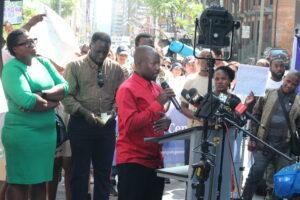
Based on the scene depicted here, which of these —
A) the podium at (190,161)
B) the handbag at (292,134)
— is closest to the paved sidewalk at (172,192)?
the handbag at (292,134)

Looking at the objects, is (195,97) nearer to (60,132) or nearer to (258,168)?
(60,132)

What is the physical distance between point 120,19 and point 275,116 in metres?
135

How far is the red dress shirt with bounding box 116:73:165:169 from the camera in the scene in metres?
5.63

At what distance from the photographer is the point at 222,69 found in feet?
25.4

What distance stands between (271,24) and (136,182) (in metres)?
47.9

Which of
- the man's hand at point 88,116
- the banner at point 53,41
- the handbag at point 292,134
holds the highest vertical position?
the banner at point 53,41

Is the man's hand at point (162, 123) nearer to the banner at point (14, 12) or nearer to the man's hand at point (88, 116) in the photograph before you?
the man's hand at point (88, 116)

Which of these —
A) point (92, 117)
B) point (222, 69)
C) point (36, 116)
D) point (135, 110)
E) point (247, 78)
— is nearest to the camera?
point (135, 110)

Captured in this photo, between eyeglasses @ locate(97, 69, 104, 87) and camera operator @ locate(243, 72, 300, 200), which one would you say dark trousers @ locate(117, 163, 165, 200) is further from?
camera operator @ locate(243, 72, 300, 200)

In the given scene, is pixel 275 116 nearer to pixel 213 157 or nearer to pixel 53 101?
pixel 213 157

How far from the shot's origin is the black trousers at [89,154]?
7.13 metres

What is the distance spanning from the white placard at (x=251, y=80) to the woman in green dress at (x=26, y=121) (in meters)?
3.35

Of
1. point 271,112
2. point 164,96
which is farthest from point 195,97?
point 271,112

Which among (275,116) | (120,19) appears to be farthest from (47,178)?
(120,19)
